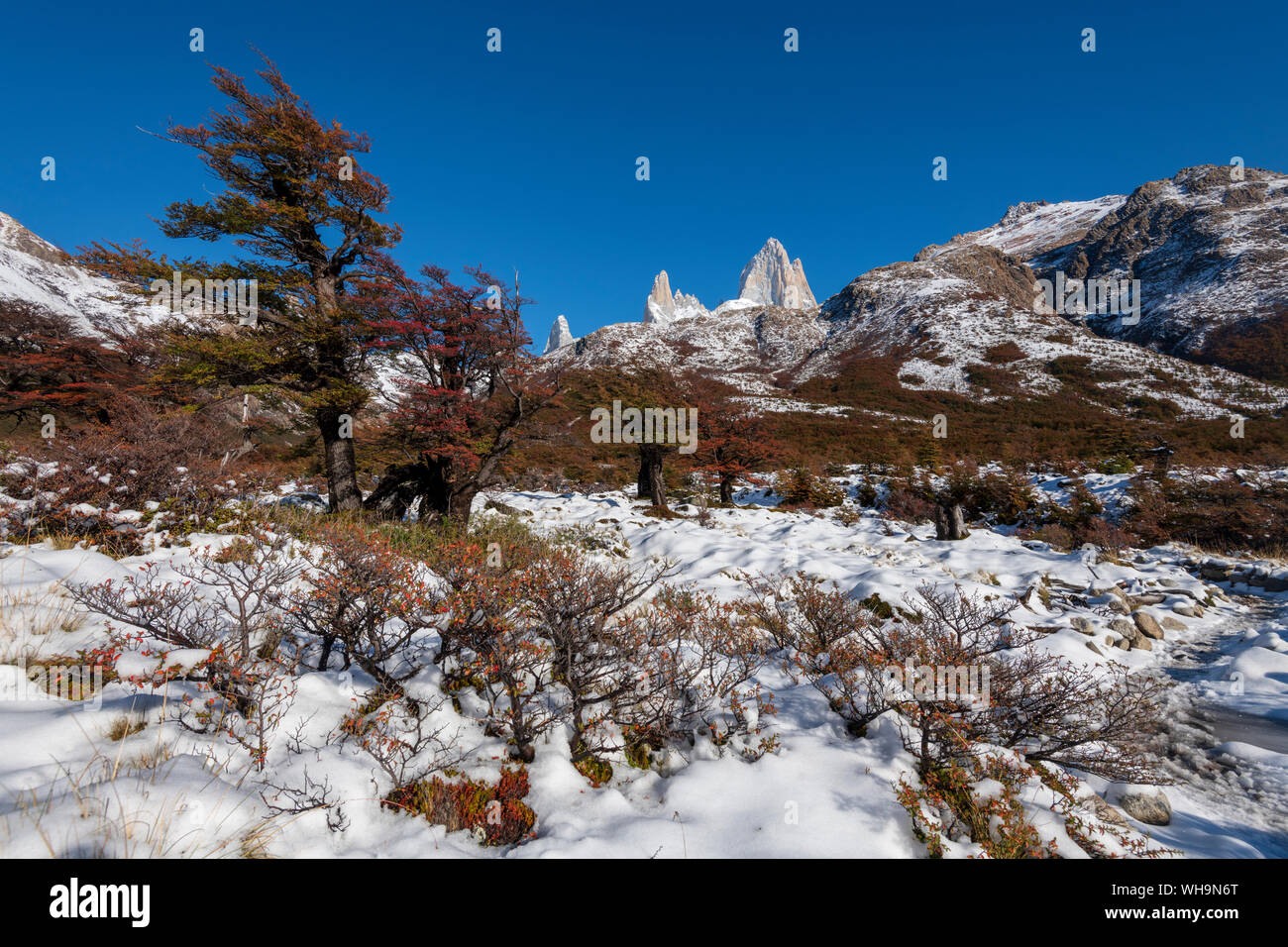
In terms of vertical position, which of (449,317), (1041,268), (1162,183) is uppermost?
(1162,183)

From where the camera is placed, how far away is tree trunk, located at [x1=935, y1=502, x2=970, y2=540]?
387 inches

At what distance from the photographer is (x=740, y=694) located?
355 centimetres

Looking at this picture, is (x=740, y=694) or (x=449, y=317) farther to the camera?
(x=449, y=317)

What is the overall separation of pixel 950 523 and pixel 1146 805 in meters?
7.99

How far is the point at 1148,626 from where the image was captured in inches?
230

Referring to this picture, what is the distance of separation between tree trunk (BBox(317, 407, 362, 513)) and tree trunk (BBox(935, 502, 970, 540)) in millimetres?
12313
